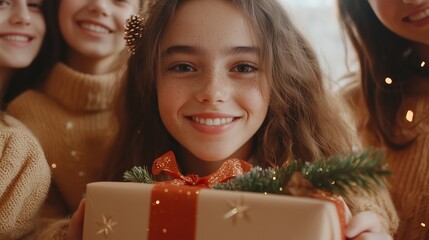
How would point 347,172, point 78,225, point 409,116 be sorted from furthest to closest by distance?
1. point 409,116
2. point 78,225
3. point 347,172

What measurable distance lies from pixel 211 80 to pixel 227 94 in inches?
1.5

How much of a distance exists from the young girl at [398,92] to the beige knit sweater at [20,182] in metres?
0.70

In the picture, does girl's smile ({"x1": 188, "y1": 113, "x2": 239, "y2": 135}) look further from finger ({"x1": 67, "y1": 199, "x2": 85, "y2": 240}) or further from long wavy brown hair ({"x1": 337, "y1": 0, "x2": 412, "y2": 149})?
long wavy brown hair ({"x1": 337, "y1": 0, "x2": 412, "y2": 149})

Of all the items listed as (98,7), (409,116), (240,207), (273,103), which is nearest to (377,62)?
(409,116)

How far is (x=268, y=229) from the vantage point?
683 millimetres

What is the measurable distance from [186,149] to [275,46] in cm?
26

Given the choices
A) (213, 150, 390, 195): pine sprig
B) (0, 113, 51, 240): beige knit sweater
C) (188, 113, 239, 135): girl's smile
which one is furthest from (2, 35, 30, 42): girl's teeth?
(213, 150, 390, 195): pine sprig

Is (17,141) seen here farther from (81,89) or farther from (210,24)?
(210,24)

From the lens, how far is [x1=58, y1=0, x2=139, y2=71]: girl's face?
1250 millimetres

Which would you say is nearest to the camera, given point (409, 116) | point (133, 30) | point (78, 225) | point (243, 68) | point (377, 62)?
point (78, 225)

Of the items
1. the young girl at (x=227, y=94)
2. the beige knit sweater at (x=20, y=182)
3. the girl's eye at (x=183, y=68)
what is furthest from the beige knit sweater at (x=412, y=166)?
the beige knit sweater at (x=20, y=182)

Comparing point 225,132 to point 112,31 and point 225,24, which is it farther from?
point 112,31

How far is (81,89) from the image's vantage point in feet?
4.20

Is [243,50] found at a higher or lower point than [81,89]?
higher
